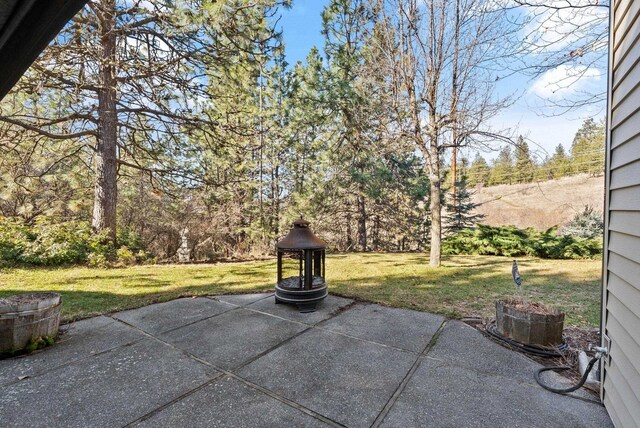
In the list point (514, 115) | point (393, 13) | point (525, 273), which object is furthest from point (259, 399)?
point (393, 13)

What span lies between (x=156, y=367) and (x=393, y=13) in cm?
763

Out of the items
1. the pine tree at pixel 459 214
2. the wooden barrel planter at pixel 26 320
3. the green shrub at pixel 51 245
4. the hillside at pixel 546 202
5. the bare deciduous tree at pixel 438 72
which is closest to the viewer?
the wooden barrel planter at pixel 26 320

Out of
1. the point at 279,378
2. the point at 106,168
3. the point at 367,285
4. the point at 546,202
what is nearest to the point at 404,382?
the point at 279,378

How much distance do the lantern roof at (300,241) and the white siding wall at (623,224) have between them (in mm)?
2531

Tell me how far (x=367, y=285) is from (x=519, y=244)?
6.83 meters

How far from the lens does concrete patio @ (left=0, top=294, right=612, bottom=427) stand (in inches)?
67.1

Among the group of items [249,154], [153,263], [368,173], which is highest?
[249,154]

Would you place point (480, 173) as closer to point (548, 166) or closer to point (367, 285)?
point (548, 166)

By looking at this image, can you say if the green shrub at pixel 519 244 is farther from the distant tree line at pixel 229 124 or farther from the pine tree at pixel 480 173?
the pine tree at pixel 480 173

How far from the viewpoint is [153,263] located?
23.8 ft

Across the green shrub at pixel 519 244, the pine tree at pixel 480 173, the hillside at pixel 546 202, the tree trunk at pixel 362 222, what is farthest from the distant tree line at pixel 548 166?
the tree trunk at pixel 362 222

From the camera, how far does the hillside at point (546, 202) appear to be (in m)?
18.1

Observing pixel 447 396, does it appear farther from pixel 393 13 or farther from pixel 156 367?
pixel 393 13

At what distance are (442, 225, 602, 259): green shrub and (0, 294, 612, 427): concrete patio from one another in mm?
7539
